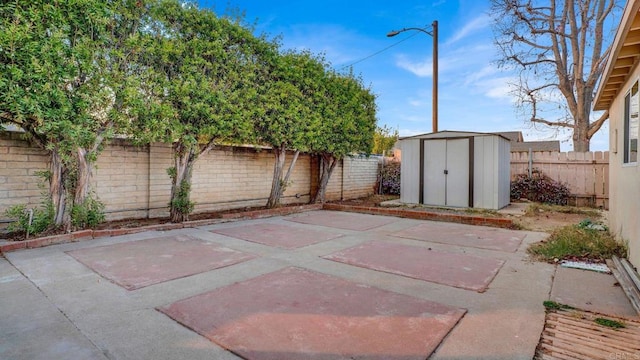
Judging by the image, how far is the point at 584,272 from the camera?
12.4ft

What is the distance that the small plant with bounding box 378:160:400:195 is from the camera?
12938mm

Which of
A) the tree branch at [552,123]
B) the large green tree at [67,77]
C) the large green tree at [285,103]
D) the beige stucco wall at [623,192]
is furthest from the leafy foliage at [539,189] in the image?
the large green tree at [67,77]

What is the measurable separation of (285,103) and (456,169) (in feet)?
16.2

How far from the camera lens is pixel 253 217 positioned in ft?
25.3

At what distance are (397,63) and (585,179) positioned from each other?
7594mm

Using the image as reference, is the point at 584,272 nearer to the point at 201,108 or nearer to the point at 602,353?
the point at 602,353

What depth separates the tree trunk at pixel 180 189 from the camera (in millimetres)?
6518

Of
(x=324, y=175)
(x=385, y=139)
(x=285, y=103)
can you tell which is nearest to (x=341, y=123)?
(x=324, y=175)

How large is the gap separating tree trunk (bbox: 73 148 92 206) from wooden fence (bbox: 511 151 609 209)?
11.9 m

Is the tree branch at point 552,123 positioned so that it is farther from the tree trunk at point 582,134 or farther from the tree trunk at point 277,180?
the tree trunk at point 277,180

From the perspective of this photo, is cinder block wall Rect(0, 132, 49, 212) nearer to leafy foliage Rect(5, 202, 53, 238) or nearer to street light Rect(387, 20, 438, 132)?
leafy foliage Rect(5, 202, 53, 238)

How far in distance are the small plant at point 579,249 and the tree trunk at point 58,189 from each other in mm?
7018

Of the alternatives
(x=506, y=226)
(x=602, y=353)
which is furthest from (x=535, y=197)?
(x=602, y=353)

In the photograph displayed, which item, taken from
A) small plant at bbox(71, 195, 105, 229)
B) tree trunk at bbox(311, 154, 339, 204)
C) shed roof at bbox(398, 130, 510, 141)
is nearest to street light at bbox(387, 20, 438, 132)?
shed roof at bbox(398, 130, 510, 141)
